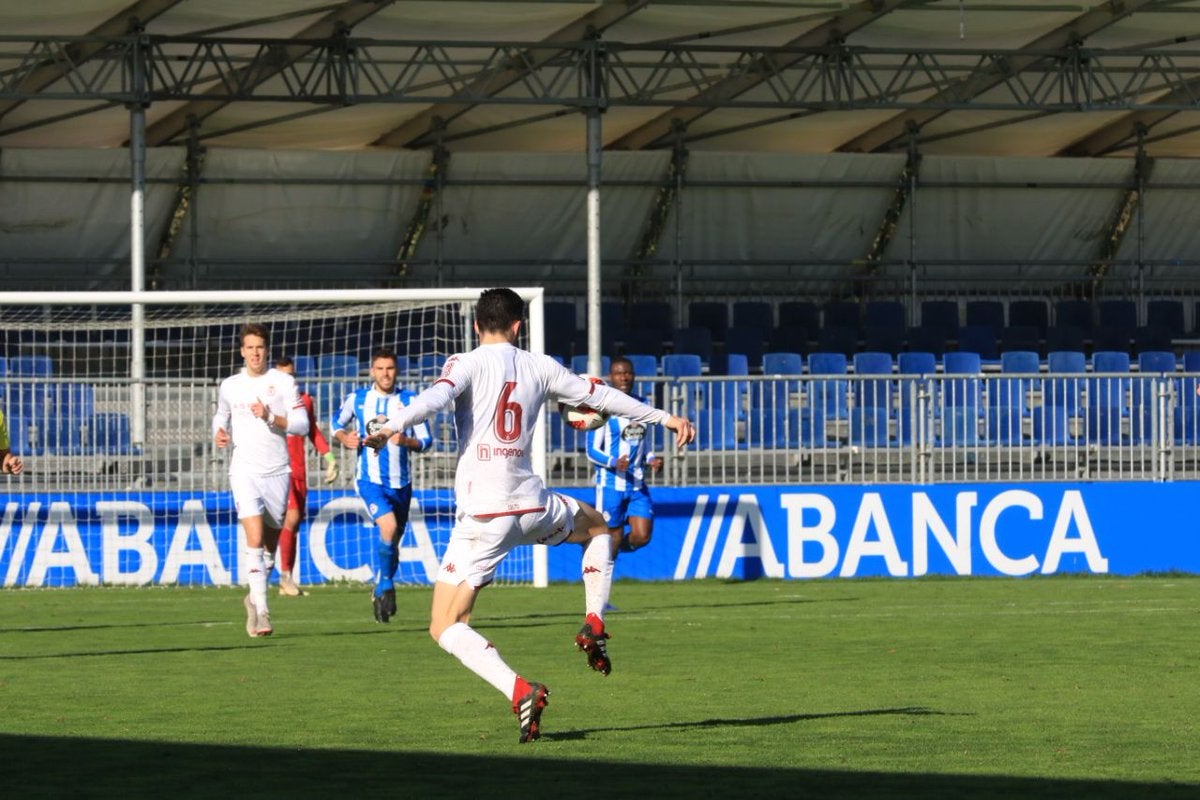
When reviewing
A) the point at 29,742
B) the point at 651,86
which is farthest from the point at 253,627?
the point at 651,86

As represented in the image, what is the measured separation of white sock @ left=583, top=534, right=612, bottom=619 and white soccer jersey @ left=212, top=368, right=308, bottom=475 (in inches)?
194

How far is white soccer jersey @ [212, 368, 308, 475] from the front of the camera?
1328cm

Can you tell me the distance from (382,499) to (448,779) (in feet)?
25.0

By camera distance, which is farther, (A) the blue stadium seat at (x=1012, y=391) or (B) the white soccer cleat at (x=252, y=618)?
(A) the blue stadium seat at (x=1012, y=391)

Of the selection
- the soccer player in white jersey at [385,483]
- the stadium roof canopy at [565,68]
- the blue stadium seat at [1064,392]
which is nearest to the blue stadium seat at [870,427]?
the blue stadium seat at [1064,392]

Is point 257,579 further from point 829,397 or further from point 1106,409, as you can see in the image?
point 1106,409

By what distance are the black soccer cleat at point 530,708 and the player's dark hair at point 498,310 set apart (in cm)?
147

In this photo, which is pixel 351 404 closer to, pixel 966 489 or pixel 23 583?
pixel 23 583

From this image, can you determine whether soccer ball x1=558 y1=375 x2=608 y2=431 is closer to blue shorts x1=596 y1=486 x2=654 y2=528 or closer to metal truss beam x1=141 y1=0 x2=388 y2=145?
blue shorts x1=596 y1=486 x2=654 y2=528

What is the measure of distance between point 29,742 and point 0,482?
1086 centimetres

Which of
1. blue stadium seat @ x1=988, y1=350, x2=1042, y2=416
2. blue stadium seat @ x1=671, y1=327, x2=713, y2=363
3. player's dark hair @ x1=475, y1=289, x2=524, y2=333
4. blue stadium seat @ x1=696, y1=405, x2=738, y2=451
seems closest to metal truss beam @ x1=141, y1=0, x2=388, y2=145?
blue stadium seat @ x1=671, y1=327, x2=713, y2=363

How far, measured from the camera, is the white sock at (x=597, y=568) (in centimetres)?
852

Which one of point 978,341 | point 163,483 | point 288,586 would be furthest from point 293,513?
point 978,341

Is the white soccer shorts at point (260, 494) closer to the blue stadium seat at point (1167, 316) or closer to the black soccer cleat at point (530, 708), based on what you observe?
the black soccer cleat at point (530, 708)
